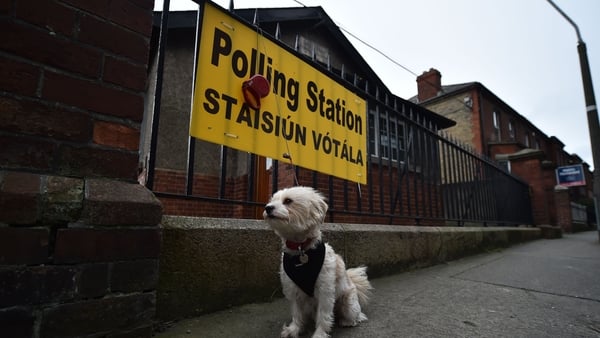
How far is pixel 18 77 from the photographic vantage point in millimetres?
1224

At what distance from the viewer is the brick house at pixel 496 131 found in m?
→ 11.1

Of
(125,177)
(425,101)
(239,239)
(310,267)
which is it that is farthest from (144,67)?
(425,101)

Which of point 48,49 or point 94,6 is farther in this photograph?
point 94,6

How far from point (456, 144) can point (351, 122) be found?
3423mm

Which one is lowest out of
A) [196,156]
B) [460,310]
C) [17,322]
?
[460,310]

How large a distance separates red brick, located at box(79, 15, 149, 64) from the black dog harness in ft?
4.64

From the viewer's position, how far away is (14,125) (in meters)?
1.20

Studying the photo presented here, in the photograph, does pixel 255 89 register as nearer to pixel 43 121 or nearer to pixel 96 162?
pixel 96 162

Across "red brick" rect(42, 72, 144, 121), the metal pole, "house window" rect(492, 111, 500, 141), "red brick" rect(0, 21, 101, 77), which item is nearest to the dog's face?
"red brick" rect(42, 72, 144, 121)

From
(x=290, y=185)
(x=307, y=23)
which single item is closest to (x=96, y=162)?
(x=290, y=185)

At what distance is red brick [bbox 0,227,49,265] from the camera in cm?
112

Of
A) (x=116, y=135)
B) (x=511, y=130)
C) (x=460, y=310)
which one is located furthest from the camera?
(x=511, y=130)

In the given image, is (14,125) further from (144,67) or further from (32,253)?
(144,67)

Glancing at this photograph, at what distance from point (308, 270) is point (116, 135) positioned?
1.29m
